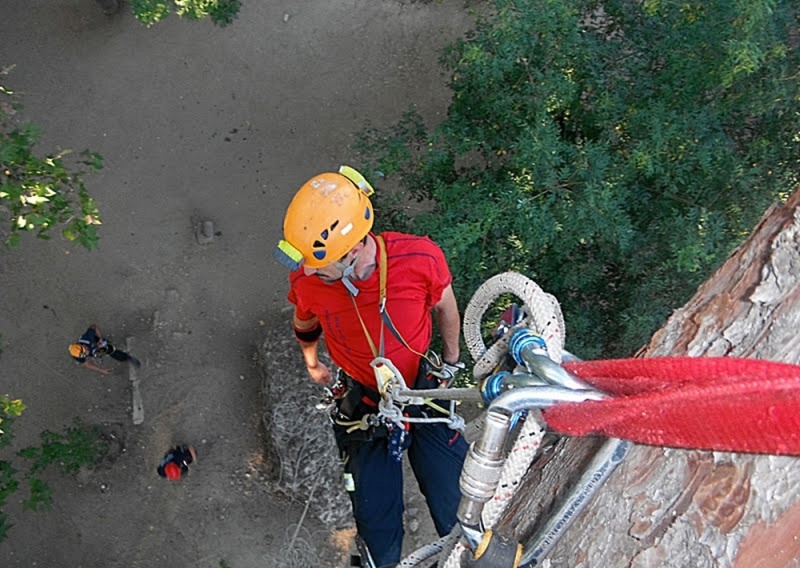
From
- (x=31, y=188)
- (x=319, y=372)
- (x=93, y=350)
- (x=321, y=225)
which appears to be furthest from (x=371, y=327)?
(x=93, y=350)

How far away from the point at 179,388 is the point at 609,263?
3.47 meters

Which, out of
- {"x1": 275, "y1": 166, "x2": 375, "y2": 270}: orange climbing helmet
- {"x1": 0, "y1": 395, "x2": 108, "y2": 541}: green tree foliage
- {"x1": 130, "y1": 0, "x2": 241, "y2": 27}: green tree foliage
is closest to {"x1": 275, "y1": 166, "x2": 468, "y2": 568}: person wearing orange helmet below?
{"x1": 275, "y1": 166, "x2": 375, "y2": 270}: orange climbing helmet

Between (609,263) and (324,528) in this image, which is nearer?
(609,263)

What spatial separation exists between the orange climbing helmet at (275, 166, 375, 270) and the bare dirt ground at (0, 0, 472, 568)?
251 cm

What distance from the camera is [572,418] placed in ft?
3.10

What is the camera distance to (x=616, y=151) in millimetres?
4043

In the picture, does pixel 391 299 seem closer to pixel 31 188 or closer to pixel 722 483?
pixel 31 188

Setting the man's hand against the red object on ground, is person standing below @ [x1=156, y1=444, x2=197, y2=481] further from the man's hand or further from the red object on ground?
the man's hand

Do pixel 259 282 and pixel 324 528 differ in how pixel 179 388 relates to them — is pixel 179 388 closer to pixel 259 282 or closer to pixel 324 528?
pixel 259 282

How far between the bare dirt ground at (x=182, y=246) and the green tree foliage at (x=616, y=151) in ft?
6.06

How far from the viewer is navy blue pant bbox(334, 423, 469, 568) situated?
354 centimetres

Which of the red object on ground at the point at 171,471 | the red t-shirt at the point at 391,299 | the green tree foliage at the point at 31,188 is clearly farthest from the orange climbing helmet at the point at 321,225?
the red object on ground at the point at 171,471

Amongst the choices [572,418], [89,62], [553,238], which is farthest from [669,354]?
[89,62]

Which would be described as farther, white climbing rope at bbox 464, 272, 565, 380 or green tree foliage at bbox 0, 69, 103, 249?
green tree foliage at bbox 0, 69, 103, 249
